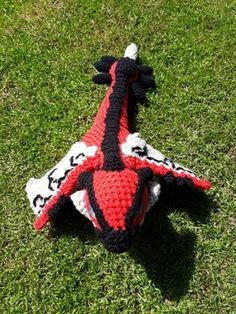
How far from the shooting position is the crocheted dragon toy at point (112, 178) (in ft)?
7.54

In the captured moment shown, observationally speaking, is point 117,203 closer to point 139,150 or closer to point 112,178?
point 112,178

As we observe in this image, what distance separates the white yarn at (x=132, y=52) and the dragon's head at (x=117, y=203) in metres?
0.87

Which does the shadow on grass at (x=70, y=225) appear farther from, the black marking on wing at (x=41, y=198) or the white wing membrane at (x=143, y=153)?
the white wing membrane at (x=143, y=153)

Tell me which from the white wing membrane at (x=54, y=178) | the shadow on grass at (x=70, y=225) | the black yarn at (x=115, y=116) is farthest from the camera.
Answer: the shadow on grass at (x=70, y=225)

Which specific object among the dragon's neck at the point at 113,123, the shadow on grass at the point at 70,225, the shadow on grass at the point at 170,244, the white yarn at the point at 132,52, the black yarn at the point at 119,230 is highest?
the white yarn at the point at 132,52

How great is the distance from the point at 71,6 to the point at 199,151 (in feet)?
3.60

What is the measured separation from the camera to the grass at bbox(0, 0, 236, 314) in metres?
2.65

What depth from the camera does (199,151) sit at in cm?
293

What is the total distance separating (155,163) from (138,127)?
44cm

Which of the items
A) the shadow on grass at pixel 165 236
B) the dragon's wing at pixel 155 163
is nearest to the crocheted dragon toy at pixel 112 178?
the dragon's wing at pixel 155 163

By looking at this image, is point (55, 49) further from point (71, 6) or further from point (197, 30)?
point (197, 30)

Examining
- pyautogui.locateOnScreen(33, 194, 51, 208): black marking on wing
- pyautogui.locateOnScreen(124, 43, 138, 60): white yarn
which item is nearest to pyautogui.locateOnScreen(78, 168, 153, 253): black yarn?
pyautogui.locateOnScreen(33, 194, 51, 208): black marking on wing

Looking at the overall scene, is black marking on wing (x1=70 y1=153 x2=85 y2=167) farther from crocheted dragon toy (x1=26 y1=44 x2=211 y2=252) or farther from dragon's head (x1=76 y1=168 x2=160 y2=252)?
dragon's head (x1=76 y1=168 x2=160 y2=252)

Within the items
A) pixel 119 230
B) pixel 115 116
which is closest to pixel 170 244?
pixel 119 230
